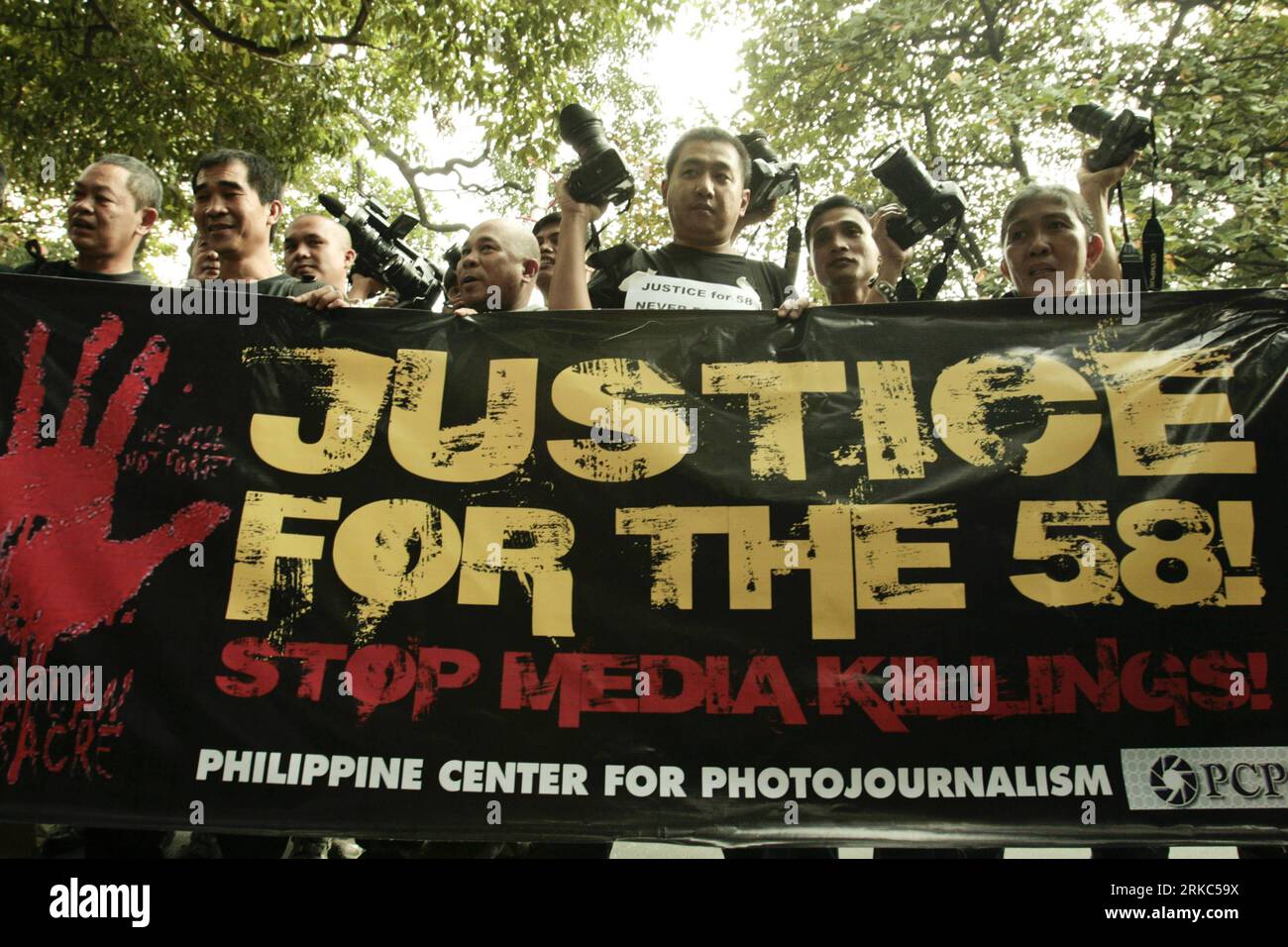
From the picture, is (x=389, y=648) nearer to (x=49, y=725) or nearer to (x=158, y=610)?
(x=158, y=610)

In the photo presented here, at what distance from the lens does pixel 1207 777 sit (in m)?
2.60

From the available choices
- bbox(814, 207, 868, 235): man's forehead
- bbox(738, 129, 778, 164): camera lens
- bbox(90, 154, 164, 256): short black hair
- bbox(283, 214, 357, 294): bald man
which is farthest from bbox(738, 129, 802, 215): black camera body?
bbox(90, 154, 164, 256): short black hair

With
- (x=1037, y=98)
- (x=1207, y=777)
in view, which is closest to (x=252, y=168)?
(x=1207, y=777)

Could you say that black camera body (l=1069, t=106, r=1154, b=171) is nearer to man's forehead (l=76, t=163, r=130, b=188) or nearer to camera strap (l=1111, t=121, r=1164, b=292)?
camera strap (l=1111, t=121, r=1164, b=292)

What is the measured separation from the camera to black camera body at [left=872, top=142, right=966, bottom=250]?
13.0 feet

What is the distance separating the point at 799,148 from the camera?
11.7 meters

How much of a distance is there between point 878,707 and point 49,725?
2.25 meters

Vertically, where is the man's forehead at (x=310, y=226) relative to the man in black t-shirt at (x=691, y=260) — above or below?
above

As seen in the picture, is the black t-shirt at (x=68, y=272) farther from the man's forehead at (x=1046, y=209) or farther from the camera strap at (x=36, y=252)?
the man's forehead at (x=1046, y=209)

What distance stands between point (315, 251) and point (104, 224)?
0.82 metres

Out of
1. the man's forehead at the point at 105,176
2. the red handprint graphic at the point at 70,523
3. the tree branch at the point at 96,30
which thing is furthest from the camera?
the tree branch at the point at 96,30

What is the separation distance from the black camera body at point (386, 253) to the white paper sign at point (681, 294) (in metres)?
1.31

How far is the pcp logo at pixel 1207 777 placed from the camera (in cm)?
258

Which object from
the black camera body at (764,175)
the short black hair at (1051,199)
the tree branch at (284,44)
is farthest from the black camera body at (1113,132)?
the tree branch at (284,44)
